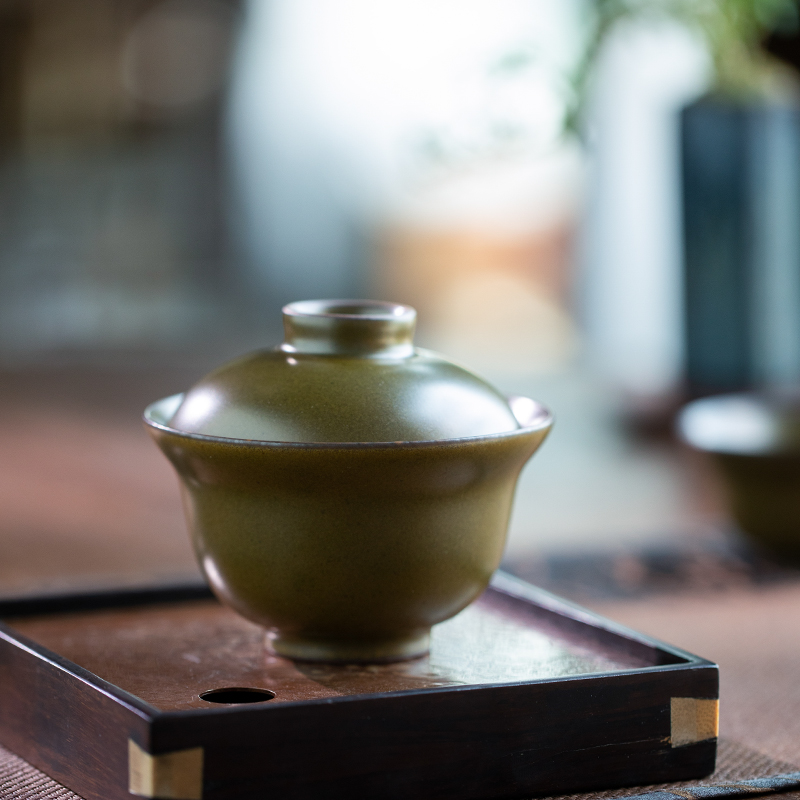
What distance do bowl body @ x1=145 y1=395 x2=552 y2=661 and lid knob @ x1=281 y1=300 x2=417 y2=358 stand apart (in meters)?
0.08

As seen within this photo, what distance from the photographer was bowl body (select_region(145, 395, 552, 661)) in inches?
21.6

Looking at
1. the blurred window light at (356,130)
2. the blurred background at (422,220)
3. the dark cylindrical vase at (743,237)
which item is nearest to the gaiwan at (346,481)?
the blurred background at (422,220)

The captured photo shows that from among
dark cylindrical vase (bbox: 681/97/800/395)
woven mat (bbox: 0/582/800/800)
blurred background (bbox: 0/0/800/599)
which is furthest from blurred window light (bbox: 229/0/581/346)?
woven mat (bbox: 0/582/800/800)

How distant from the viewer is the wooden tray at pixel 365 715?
0.49 metres

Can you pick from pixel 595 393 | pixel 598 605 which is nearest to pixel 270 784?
pixel 598 605

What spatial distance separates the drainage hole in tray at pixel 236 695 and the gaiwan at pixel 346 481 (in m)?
0.04

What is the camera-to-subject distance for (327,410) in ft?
1.84

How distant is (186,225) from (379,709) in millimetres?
3779

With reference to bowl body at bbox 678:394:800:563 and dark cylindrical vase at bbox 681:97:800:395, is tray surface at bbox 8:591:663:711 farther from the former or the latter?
dark cylindrical vase at bbox 681:97:800:395

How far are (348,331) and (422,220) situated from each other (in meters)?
3.45

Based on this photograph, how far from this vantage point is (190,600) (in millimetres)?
755

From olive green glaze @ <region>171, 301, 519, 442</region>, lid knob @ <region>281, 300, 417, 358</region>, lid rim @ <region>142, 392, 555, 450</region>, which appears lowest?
lid rim @ <region>142, 392, 555, 450</region>

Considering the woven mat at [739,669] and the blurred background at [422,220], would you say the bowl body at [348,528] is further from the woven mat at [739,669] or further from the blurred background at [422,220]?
the blurred background at [422,220]

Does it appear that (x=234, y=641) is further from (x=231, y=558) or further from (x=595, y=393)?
(x=595, y=393)
